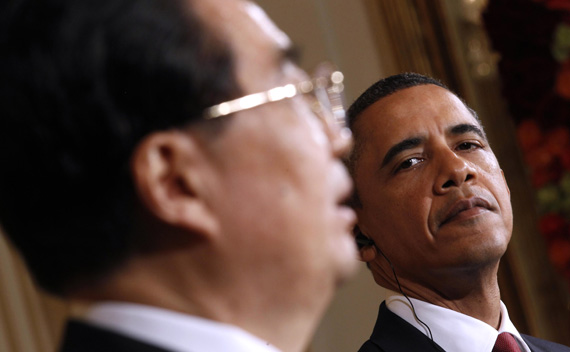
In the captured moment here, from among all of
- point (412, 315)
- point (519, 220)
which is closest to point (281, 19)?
point (519, 220)

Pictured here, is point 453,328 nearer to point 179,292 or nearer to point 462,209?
point 462,209

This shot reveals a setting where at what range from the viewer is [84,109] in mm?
1052

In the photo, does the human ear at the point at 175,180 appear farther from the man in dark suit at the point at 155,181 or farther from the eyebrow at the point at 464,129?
the eyebrow at the point at 464,129

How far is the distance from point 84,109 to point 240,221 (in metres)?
0.27

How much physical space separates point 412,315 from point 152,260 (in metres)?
1.37

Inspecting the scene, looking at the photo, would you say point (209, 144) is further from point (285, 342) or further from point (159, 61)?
point (285, 342)

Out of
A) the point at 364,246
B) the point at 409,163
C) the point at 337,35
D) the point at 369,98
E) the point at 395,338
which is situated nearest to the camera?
the point at 395,338

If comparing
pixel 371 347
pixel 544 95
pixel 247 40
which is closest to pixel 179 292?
pixel 247 40

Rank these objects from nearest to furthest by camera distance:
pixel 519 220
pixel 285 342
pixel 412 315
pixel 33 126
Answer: pixel 33 126 → pixel 285 342 → pixel 412 315 → pixel 519 220

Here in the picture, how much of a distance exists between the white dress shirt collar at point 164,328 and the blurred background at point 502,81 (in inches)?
123

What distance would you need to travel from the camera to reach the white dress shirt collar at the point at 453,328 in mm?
2244

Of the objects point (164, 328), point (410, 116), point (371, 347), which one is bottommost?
point (371, 347)

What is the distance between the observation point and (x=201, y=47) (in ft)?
3.66

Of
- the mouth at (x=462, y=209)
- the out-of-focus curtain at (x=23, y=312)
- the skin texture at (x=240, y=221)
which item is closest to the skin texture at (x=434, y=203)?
the mouth at (x=462, y=209)
